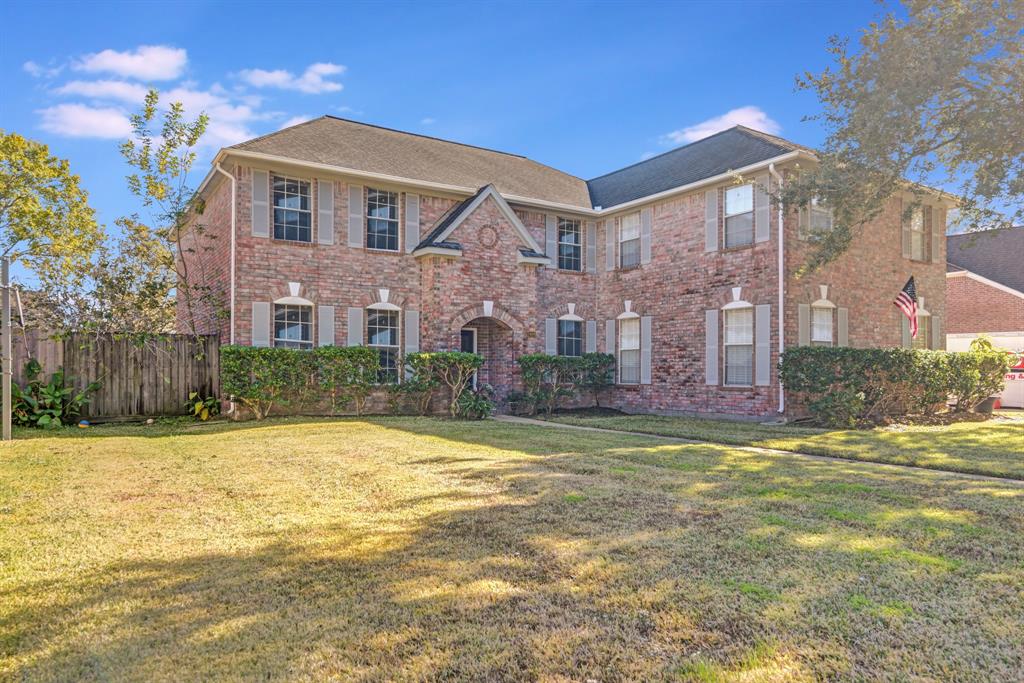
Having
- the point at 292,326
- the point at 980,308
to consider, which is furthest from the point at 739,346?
the point at 980,308

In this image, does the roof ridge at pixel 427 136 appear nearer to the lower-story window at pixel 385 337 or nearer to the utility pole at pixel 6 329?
the lower-story window at pixel 385 337

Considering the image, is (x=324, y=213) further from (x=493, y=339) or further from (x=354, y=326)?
(x=493, y=339)

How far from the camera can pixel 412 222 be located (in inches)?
644

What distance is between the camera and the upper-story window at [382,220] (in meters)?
15.9

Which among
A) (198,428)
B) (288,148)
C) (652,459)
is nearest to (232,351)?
(198,428)

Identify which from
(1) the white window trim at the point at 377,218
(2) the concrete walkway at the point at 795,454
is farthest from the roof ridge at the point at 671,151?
(2) the concrete walkway at the point at 795,454

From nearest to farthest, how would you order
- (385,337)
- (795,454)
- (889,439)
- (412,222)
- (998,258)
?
1. (795,454)
2. (889,439)
3. (385,337)
4. (412,222)
5. (998,258)

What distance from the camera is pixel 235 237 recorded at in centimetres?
1417

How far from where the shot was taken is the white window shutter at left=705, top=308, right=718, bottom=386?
1570 centimetres

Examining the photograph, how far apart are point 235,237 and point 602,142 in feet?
30.5

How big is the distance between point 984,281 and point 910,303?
34.1 feet

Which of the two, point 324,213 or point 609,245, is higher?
point 324,213

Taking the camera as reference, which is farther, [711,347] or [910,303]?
[910,303]

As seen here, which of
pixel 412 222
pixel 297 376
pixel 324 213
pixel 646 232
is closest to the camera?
pixel 297 376
